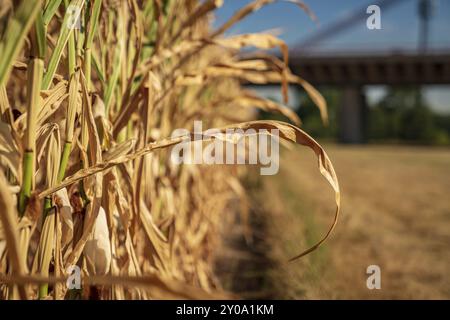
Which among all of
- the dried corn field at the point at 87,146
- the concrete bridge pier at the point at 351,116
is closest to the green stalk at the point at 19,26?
the dried corn field at the point at 87,146

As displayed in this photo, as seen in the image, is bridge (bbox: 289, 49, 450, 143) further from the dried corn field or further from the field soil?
the dried corn field

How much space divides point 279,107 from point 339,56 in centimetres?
1836

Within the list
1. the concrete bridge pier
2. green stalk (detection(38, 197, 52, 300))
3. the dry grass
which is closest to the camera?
green stalk (detection(38, 197, 52, 300))

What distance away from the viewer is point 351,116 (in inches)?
861

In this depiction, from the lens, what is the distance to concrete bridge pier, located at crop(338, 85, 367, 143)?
2153cm

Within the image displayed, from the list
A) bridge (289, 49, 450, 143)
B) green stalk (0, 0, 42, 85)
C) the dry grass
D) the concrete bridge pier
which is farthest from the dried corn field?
the concrete bridge pier

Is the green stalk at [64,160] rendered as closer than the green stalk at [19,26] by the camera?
No

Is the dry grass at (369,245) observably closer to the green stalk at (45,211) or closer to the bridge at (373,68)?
the green stalk at (45,211)

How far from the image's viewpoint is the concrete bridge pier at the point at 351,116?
21.5 m

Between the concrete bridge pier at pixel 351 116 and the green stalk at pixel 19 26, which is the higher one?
the concrete bridge pier at pixel 351 116

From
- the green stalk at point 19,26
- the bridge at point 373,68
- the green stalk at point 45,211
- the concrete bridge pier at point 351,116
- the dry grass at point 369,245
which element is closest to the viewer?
the green stalk at point 19,26

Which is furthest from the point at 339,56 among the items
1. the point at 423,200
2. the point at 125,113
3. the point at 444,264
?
the point at 125,113

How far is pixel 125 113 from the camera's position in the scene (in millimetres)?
755

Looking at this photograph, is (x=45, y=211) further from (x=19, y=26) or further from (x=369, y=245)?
(x=369, y=245)
